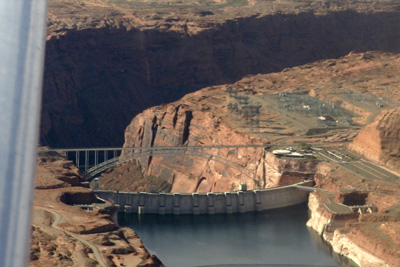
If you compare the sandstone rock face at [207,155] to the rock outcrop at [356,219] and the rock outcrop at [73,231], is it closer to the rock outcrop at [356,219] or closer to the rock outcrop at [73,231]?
the rock outcrop at [356,219]

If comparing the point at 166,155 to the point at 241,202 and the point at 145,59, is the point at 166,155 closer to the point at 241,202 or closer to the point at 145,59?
the point at 241,202

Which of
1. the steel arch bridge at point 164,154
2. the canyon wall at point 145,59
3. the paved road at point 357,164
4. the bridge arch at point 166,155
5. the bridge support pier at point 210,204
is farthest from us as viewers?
the canyon wall at point 145,59

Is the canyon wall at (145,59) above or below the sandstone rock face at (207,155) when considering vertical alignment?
above

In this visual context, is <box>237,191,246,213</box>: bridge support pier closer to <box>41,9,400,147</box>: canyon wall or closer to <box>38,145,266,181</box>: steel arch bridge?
<box>38,145,266,181</box>: steel arch bridge

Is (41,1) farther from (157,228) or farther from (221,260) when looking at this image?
(157,228)

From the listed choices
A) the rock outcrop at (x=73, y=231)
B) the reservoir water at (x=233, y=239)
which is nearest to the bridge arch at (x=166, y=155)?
the rock outcrop at (x=73, y=231)

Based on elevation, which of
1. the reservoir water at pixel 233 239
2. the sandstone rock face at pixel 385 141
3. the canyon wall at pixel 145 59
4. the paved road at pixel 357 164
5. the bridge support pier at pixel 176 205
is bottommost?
the reservoir water at pixel 233 239

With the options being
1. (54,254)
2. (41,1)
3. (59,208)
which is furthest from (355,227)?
(41,1)

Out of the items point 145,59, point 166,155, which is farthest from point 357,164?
point 145,59
